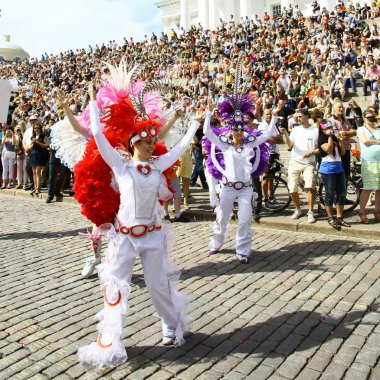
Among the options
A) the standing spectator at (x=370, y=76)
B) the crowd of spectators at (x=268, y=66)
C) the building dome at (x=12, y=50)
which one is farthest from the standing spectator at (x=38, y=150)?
the building dome at (x=12, y=50)

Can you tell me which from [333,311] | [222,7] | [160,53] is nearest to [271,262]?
[333,311]

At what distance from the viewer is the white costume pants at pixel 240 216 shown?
238 inches

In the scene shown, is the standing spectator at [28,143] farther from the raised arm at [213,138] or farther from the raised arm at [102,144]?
the raised arm at [102,144]

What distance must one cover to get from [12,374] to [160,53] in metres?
29.2

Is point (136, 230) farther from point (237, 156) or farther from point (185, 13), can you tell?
point (185, 13)

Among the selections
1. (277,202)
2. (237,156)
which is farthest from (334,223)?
(237,156)

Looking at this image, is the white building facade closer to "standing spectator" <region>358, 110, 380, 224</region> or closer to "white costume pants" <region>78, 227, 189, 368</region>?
"standing spectator" <region>358, 110, 380, 224</region>

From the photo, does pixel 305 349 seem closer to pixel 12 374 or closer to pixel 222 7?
pixel 12 374

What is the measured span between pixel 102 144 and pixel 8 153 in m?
11.1

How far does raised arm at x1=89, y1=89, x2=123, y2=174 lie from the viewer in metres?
3.53

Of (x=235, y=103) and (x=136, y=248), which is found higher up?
(x=235, y=103)

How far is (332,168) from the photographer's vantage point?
7.20m

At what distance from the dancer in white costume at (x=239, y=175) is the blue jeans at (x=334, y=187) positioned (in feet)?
5.34

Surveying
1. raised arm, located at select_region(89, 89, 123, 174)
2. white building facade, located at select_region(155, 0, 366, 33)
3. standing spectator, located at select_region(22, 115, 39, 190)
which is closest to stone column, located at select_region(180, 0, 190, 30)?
white building facade, located at select_region(155, 0, 366, 33)
